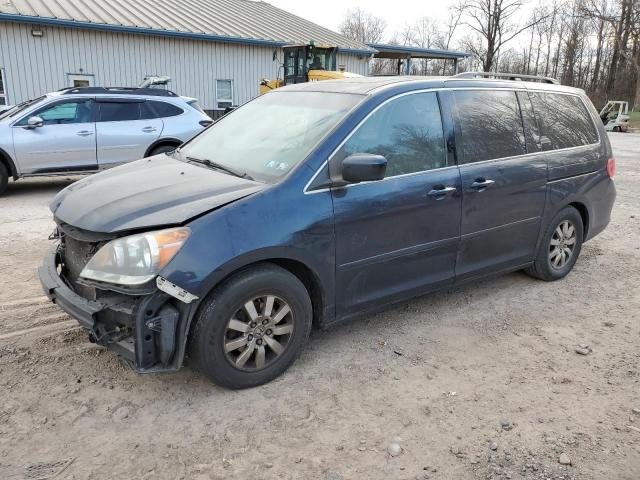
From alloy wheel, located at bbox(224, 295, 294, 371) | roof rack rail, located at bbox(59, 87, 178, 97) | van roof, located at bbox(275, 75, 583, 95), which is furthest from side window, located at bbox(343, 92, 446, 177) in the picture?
roof rack rail, located at bbox(59, 87, 178, 97)

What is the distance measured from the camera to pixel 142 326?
2.88 metres

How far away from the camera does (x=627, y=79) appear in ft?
176

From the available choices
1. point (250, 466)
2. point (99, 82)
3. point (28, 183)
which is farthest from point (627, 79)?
point (250, 466)

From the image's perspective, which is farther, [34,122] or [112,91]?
[112,91]

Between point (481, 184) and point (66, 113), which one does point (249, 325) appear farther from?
point (66, 113)

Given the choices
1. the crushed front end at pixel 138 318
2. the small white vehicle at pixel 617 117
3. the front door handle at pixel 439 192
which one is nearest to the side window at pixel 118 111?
the crushed front end at pixel 138 318

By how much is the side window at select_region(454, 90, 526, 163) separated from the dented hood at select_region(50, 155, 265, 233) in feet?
5.92

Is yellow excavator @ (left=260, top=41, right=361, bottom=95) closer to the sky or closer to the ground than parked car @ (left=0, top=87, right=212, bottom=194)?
closer to the sky

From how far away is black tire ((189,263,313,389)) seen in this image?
3047 mm

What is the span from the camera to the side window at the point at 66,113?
903 centimetres

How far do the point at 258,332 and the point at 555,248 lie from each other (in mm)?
3263

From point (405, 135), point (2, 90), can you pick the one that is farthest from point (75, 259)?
point (2, 90)

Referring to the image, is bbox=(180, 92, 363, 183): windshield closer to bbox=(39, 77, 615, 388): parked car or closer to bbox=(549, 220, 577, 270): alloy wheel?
bbox=(39, 77, 615, 388): parked car

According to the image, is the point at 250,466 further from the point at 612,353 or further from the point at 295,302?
the point at 612,353
